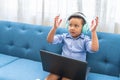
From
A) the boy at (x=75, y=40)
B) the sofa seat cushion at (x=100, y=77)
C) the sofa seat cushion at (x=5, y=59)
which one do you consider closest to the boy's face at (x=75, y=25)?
the boy at (x=75, y=40)

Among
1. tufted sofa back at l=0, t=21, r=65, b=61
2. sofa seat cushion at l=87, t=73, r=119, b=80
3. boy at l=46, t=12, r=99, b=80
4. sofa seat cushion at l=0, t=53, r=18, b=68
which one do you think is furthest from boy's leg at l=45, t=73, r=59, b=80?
sofa seat cushion at l=0, t=53, r=18, b=68

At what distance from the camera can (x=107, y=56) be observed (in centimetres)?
186

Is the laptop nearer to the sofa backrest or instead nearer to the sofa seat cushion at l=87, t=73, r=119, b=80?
the sofa seat cushion at l=87, t=73, r=119, b=80

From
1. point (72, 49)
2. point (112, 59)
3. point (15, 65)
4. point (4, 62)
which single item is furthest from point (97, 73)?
point (4, 62)

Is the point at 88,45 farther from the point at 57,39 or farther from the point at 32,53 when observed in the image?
the point at 32,53

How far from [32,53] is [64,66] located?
66 cm

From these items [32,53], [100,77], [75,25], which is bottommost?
[100,77]

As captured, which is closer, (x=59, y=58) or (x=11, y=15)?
(x=59, y=58)

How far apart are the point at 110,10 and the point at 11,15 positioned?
118 centimetres

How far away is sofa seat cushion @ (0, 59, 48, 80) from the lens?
168 centimetres

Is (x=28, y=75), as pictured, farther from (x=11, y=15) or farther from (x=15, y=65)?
(x=11, y=15)

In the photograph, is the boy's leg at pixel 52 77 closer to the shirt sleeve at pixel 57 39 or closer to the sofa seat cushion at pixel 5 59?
the shirt sleeve at pixel 57 39

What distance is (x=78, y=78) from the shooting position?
1.53m

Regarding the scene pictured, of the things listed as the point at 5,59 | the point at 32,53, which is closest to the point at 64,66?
the point at 32,53
